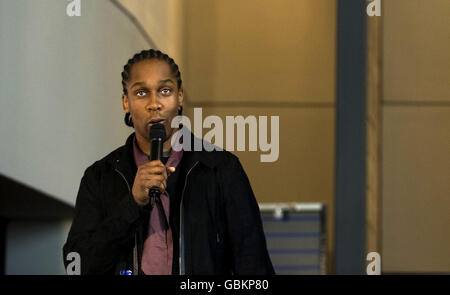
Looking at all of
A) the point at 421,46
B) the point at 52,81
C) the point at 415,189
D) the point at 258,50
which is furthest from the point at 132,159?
the point at 258,50

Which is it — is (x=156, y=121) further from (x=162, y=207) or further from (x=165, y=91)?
(x=162, y=207)

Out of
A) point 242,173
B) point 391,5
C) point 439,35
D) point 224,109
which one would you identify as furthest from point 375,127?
point 242,173

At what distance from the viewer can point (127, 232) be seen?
2.90 m

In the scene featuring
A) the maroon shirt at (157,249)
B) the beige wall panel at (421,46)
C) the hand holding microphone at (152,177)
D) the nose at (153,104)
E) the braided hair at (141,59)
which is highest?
the beige wall panel at (421,46)

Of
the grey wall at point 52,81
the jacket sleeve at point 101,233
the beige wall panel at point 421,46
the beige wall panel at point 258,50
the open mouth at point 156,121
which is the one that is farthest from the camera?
the beige wall panel at point 258,50

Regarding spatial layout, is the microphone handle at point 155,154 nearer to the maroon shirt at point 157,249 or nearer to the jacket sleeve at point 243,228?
the maroon shirt at point 157,249

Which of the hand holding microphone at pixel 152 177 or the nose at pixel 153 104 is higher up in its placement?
the nose at pixel 153 104

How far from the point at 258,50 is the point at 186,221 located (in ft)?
10.0

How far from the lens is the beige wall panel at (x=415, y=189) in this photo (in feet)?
14.3

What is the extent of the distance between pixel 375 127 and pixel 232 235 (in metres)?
3.23

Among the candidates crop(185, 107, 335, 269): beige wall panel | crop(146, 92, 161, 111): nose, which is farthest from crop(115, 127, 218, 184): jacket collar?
crop(185, 107, 335, 269): beige wall panel

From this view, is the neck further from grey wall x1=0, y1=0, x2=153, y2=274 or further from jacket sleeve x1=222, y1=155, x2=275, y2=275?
grey wall x1=0, y1=0, x2=153, y2=274

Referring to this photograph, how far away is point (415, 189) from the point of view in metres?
5.05

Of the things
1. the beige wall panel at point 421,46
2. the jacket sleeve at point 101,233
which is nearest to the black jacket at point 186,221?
the jacket sleeve at point 101,233
